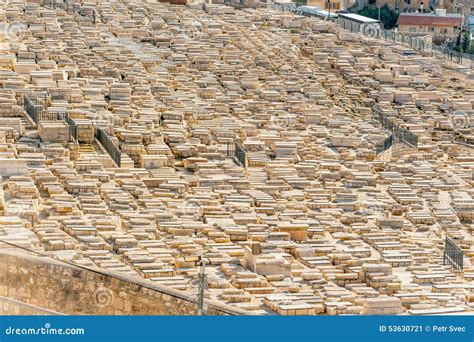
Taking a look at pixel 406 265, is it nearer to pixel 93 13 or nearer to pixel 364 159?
pixel 364 159

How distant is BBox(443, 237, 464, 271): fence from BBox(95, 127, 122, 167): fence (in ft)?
23.6

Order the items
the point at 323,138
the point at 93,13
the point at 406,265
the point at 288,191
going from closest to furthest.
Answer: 1. the point at 406,265
2. the point at 288,191
3. the point at 323,138
4. the point at 93,13

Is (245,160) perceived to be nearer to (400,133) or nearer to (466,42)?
(400,133)

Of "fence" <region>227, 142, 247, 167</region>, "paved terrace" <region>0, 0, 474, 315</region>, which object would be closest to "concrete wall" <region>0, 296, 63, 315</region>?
"paved terrace" <region>0, 0, 474, 315</region>

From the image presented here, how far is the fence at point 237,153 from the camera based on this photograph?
3750cm

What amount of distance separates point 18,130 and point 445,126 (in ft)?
37.6

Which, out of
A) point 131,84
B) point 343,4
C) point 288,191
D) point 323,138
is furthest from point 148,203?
point 343,4

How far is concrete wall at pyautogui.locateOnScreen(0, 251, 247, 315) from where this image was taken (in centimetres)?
2514

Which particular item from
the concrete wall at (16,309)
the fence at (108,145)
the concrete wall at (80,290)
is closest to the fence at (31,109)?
the fence at (108,145)

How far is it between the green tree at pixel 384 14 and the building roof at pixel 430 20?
3.33ft

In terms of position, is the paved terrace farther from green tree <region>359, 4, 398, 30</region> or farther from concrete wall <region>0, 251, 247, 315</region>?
green tree <region>359, 4, 398, 30</region>

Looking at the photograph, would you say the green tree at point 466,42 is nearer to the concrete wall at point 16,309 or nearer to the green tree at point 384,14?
the green tree at point 384,14

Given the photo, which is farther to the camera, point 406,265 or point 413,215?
point 413,215

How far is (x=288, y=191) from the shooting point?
3497cm
